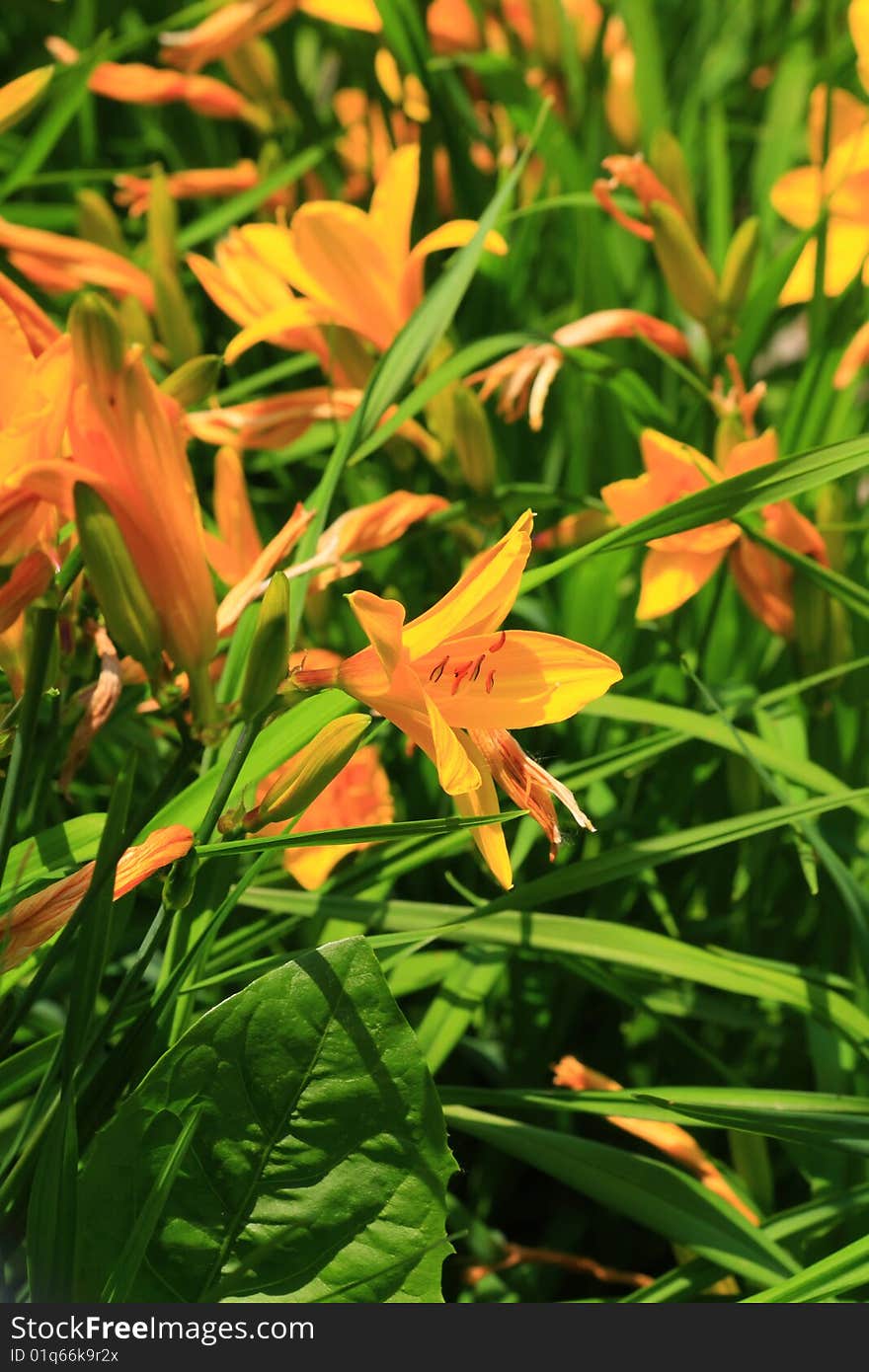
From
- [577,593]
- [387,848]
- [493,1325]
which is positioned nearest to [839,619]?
[577,593]

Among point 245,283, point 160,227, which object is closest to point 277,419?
point 245,283

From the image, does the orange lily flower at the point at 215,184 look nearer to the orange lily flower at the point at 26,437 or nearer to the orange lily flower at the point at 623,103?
the orange lily flower at the point at 623,103

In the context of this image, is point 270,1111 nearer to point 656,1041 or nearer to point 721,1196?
point 721,1196

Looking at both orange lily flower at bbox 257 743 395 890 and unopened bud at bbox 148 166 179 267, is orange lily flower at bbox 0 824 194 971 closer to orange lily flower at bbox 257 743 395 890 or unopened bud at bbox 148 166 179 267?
orange lily flower at bbox 257 743 395 890

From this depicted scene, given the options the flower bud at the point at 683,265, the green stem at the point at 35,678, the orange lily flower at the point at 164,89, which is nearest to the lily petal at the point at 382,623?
the green stem at the point at 35,678

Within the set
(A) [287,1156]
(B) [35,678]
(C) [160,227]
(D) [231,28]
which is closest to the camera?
(B) [35,678]

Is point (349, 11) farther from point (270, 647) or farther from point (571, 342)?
point (270, 647)
